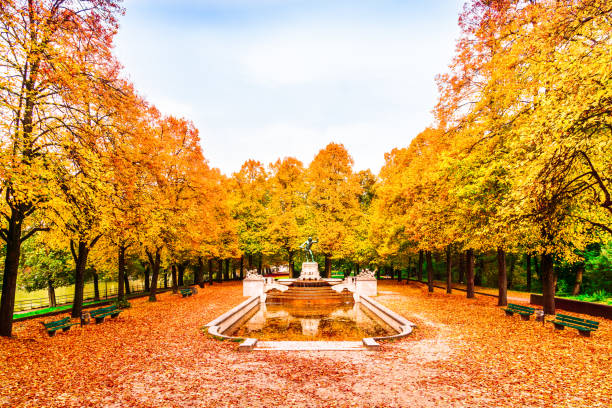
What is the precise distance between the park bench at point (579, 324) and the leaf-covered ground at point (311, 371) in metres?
0.33

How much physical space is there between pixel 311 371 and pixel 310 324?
23.4 feet

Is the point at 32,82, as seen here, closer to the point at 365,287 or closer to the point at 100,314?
the point at 100,314

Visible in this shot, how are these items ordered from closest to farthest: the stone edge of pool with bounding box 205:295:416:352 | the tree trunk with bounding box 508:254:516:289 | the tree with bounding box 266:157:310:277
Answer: the stone edge of pool with bounding box 205:295:416:352
the tree trunk with bounding box 508:254:516:289
the tree with bounding box 266:157:310:277

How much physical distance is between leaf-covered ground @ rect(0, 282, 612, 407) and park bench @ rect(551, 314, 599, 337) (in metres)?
0.33

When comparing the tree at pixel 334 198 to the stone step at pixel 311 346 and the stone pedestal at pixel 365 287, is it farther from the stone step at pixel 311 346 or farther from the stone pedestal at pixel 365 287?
the stone step at pixel 311 346

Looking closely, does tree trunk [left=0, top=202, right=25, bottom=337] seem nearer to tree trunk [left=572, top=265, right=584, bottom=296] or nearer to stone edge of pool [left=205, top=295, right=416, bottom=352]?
stone edge of pool [left=205, top=295, right=416, bottom=352]

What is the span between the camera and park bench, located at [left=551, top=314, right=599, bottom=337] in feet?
34.9

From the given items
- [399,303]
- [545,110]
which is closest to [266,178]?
[399,303]

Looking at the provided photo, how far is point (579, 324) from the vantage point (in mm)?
11078

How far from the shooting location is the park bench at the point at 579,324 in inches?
419

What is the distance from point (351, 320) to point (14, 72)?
17.1 meters

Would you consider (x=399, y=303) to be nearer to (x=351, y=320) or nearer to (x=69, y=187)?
(x=351, y=320)

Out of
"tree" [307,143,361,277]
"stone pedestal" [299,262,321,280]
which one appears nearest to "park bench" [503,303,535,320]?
"stone pedestal" [299,262,321,280]

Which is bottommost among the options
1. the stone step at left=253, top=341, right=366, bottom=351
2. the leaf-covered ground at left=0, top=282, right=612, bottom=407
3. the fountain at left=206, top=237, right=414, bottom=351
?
the fountain at left=206, top=237, right=414, bottom=351
